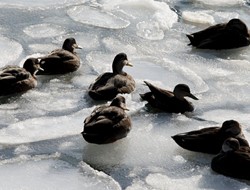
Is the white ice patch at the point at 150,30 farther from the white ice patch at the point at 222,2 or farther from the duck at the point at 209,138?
the duck at the point at 209,138

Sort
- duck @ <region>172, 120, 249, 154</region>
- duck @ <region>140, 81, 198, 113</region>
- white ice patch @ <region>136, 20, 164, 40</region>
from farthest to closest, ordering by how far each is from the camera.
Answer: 1. white ice patch @ <region>136, 20, 164, 40</region>
2. duck @ <region>140, 81, 198, 113</region>
3. duck @ <region>172, 120, 249, 154</region>

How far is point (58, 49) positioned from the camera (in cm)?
852

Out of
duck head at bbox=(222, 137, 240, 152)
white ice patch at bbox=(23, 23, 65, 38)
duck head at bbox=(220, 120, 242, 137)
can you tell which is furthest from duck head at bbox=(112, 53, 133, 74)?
duck head at bbox=(222, 137, 240, 152)

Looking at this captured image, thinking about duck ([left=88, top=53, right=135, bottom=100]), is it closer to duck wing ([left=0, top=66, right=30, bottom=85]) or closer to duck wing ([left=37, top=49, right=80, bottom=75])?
duck wing ([left=37, top=49, right=80, bottom=75])

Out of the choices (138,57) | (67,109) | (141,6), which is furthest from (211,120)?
(141,6)

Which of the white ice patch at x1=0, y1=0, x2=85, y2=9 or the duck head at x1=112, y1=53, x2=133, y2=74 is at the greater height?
the duck head at x1=112, y1=53, x2=133, y2=74

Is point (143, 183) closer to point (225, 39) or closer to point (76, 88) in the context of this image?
point (76, 88)

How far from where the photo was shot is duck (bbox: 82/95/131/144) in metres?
6.17

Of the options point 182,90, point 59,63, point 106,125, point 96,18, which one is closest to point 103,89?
point 182,90

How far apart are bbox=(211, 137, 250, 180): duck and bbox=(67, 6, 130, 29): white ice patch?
165 inches

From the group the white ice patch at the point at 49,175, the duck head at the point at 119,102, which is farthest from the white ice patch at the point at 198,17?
the white ice patch at the point at 49,175

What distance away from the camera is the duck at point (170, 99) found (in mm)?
7234

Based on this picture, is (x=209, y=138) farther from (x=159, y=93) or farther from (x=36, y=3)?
(x=36, y=3)

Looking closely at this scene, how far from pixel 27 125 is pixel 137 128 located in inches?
42.4
